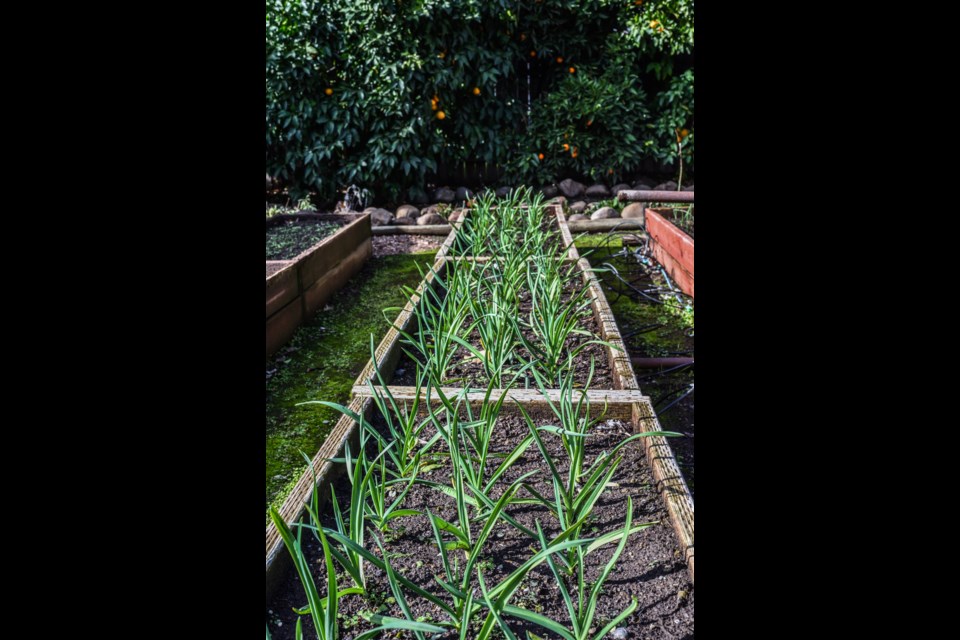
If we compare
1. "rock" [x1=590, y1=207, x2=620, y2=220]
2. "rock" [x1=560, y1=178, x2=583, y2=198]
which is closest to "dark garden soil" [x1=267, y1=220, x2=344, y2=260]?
"rock" [x1=590, y1=207, x2=620, y2=220]

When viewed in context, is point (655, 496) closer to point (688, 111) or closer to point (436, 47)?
point (436, 47)

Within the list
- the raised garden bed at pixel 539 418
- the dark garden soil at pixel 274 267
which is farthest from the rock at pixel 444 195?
the raised garden bed at pixel 539 418

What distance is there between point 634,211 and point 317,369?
391 centimetres

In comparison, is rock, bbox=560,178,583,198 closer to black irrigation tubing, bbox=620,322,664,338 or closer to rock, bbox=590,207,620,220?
rock, bbox=590,207,620,220

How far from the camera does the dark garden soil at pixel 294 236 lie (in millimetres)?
3832

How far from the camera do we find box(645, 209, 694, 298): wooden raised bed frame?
12.0ft

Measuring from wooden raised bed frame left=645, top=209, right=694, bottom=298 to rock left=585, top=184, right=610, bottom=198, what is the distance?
2.09 m

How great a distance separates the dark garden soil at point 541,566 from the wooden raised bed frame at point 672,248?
2155mm

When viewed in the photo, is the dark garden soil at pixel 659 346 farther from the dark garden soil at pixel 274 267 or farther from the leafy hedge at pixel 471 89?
the leafy hedge at pixel 471 89

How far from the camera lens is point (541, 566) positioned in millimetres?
1333

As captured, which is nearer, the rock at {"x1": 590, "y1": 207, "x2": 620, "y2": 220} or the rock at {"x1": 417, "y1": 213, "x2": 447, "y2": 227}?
the rock at {"x1": 417, "y1": 213, "x2": 447, "y2": 227}

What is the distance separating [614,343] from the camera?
2.25 metres
